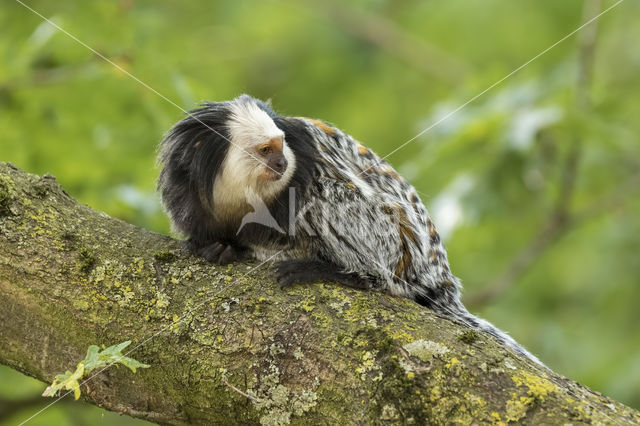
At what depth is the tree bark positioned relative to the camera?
2.66m

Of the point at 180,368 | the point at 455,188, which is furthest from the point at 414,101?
the point at 180,368

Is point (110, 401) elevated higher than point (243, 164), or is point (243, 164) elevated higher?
point (243, 164)

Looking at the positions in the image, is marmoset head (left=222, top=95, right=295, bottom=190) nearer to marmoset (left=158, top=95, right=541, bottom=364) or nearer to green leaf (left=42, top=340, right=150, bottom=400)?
marmoset (left=158, top=95, right=541, bottom=364)

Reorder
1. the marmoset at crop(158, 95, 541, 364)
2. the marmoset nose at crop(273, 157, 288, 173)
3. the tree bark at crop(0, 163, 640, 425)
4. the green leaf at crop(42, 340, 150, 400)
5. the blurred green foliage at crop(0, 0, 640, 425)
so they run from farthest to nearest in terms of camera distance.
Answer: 1. the blurred green foliage at crop(0, 0, 640, 425)
2. the marmoset at crop(158, 95, 541, 364)
3. the marmoset nose at crop(273, 157, 288, 173)
4. the tree bark at crop(0, 163, 640, 425)
5. the green leaf at crop(42, 340, 150, 400)

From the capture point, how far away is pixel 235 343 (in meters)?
2.91

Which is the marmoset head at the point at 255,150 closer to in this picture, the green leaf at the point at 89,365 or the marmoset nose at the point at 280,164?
the marmoset nose at the point at 280,164

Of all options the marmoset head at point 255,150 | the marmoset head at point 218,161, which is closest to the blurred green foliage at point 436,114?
the marmoset head at point 218,161

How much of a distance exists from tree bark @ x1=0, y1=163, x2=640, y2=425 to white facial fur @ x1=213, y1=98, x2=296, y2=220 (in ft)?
2.77

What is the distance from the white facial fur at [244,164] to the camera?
12.8 feet

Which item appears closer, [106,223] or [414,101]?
[106,223]

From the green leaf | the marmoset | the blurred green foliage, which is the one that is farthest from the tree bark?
the blurred green foliage

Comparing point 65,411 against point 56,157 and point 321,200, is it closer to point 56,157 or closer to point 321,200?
point 56,157

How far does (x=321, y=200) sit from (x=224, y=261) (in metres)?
0.82

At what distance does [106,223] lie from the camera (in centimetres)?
335
